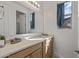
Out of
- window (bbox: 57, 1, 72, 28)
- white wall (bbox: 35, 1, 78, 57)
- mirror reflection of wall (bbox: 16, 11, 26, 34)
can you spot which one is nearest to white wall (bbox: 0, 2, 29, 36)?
mirror reflection of wall (bbox: 16, 11, 26, 34)

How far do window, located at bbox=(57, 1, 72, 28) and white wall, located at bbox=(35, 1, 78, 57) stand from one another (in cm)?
16

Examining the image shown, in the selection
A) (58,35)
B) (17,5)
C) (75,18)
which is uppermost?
(17,5)

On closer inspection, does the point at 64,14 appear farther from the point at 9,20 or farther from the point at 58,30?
the point at 9,20

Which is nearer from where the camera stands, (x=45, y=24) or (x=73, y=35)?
(x=73, y=35)

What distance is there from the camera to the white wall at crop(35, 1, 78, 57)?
11.5 feet

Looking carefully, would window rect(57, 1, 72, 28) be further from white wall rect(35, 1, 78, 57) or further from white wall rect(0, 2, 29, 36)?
white wall rect(0, 2, 29, 36)

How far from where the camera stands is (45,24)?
4586 mm

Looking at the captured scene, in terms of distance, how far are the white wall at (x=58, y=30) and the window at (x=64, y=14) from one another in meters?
0.16

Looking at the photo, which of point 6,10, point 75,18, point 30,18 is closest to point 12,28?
point 6,10

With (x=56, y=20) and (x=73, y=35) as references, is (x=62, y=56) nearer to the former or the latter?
(x=73, y=35)

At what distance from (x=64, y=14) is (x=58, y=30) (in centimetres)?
61

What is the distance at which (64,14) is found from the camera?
3934mm

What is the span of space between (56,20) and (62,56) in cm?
119

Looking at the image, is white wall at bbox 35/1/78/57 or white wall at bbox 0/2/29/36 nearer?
white wall at bbox 0/2/29/36
